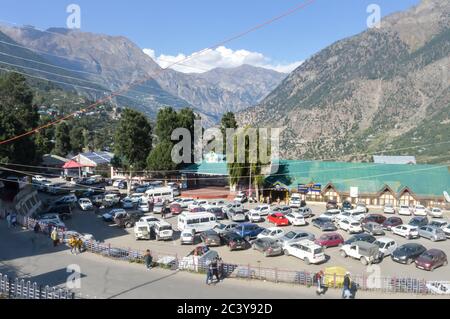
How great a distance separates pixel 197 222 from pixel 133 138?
29101mm

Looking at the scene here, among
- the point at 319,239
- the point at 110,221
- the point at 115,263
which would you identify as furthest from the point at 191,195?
the point at 115,263

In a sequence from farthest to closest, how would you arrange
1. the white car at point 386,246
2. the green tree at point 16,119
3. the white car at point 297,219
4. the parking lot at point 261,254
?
1. the green tree at point 16,119
2. the white car at point 297,219
3. the white car at point 386,246
4. the parking lot at point 261,254

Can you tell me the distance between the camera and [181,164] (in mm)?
61375

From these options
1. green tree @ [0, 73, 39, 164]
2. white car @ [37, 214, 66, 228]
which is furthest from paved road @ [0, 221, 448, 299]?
green tree @ [0, 73, 39, 164]

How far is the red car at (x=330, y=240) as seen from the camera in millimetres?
28547

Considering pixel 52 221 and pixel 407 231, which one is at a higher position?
Result: pixel 52 221

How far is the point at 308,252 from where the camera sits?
25062 millimetres

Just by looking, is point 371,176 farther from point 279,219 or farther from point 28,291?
point 28,291

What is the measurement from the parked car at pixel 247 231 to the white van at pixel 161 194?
17911mm

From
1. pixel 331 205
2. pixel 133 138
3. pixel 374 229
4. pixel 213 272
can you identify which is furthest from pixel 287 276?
pixel 133 138

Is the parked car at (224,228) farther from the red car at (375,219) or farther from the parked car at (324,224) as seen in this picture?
the red car at (375,219)

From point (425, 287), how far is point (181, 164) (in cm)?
4551

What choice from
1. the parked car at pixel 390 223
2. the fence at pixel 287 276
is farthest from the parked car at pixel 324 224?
the fence at pixel 287 276

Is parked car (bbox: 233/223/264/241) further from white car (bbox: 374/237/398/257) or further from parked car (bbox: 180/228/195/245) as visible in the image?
white car (bbox: 374/237/398/257)
